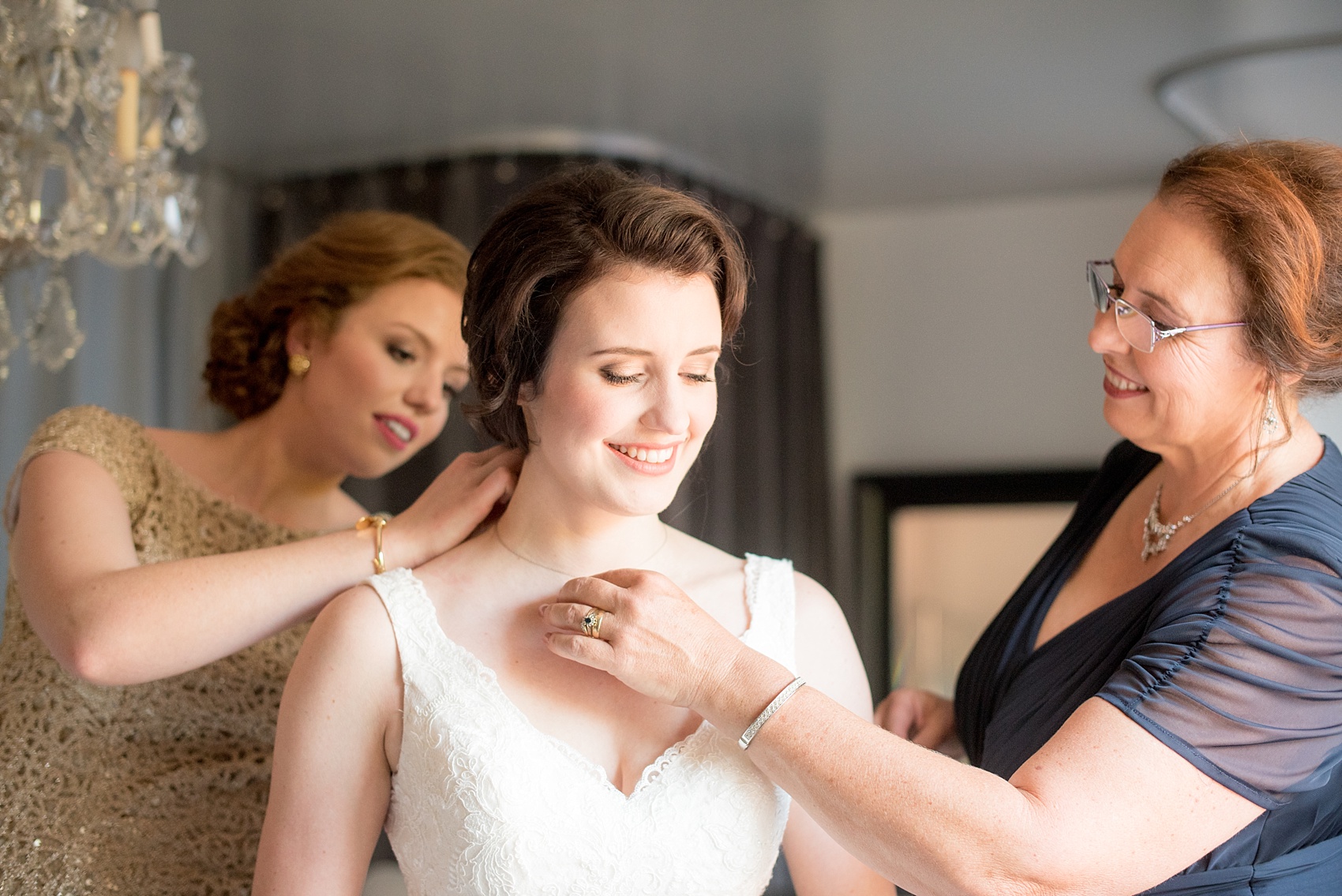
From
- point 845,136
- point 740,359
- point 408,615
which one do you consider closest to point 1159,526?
point 408,615

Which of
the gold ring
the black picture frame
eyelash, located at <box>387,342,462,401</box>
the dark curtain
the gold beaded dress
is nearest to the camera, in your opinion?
the gold ring

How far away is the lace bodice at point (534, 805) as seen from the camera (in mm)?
1401

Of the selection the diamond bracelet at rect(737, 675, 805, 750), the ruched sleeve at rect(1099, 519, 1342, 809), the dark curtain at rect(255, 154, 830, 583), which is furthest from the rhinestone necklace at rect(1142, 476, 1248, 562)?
the dark curtain at rect(255, 154, 830, 583)

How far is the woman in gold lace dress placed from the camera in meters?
1.57

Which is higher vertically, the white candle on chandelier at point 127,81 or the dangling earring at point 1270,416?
the white candle on chandelier at point 127,81

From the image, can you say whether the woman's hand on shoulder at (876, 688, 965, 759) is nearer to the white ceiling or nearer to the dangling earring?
the dangling earring

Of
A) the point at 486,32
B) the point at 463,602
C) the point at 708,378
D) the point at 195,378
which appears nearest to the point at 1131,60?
the point at 486,32

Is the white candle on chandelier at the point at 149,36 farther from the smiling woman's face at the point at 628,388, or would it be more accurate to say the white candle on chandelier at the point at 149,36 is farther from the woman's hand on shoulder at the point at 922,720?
the woman's hand on shoulder at the point at 922,720

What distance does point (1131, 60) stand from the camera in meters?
3.72

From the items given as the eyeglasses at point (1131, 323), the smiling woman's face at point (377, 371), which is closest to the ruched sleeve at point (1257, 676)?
the eyeglasses at point (1131, 323)

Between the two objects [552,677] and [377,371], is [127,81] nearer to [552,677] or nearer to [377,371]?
[377,371]

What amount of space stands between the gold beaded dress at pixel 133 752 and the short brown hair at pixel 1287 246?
4.89 feet

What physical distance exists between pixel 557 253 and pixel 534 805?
0.65 m

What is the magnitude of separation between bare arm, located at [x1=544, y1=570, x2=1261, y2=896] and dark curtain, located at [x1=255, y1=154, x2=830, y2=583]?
301cm
